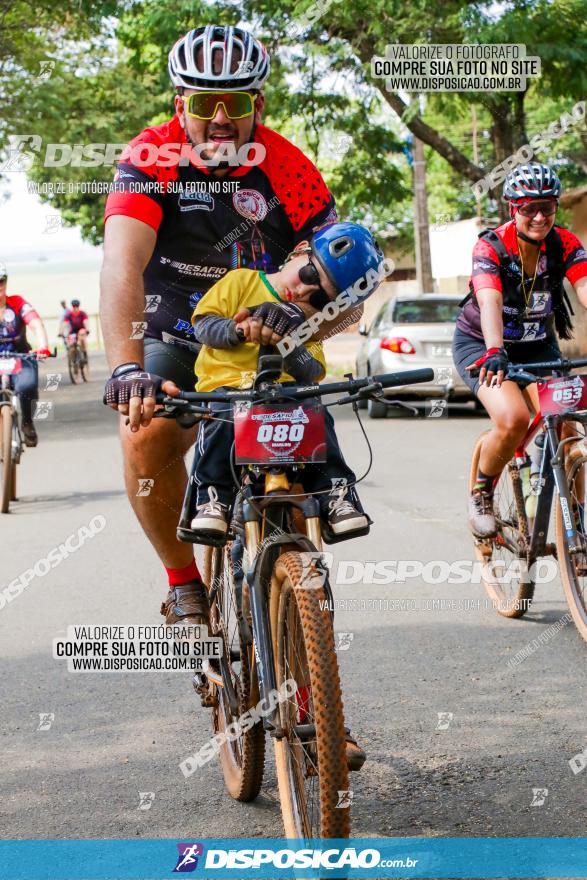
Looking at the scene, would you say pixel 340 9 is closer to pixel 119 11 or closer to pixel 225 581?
pixel 119 11

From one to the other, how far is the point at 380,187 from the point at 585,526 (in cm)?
1767

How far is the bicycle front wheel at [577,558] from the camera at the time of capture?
5.76 metres

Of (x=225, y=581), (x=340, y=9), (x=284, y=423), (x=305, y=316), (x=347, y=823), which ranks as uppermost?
(x=340, y=9)

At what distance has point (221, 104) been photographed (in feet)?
13.5

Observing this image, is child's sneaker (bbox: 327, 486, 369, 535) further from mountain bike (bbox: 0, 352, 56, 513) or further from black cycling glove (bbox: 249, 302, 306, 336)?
mountain bike (bbox: 0, 352, 56, 513)

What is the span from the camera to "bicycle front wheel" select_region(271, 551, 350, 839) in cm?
304

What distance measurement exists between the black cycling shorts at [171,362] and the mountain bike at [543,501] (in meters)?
1.87

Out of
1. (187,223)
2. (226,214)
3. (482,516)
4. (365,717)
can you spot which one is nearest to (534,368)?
(482,516)

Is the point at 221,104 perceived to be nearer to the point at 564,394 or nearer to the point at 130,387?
the point at 130,387

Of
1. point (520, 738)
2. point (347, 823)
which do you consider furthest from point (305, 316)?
point (520, 738)

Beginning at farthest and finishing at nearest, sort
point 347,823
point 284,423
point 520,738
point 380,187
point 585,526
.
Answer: point 380,187
point 585,526
point 520,738
point 284,423
point 347,823

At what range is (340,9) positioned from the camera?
687 inches

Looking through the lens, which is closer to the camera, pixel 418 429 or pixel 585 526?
pixel 585 526

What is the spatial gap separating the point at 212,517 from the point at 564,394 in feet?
8.57
